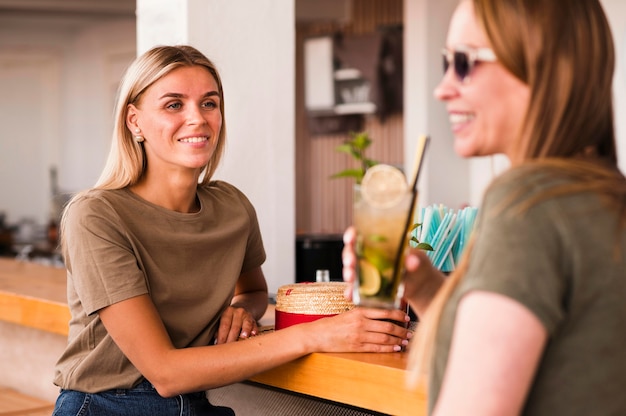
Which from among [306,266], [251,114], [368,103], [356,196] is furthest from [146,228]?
[368,103]

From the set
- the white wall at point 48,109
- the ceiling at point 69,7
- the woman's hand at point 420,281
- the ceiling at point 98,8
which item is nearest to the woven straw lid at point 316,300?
the woman's hand at point 420,281

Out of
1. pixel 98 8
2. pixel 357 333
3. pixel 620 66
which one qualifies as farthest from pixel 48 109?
pixel 357 333

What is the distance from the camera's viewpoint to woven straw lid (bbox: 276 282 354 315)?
222 centimetres

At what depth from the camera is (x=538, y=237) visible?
39.5 inches

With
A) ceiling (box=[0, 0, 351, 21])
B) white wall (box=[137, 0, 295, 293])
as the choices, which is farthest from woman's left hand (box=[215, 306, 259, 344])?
ceiling (box=[0, 0, 351, 21])

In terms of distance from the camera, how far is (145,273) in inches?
86.9

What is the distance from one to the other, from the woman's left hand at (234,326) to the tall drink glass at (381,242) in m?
0.94

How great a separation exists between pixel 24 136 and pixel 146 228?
880 cm

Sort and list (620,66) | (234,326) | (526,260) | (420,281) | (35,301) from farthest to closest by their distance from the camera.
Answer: (620,66), (35,301), (234,326), (420,281), (526,260)

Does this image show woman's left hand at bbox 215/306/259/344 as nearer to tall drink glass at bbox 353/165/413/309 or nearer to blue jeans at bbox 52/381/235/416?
blue jeans at bbox 52/381/235/416

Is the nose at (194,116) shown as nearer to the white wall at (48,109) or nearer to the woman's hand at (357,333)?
the woman's hand at (357,333)

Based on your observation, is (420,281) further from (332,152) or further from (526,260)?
(332,152)

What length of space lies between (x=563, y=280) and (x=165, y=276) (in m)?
1.38

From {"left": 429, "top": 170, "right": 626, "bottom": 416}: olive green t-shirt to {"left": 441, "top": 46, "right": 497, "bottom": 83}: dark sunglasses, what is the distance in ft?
0.51
